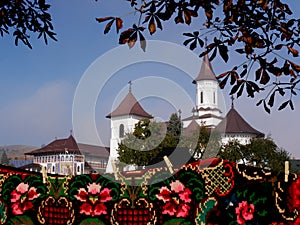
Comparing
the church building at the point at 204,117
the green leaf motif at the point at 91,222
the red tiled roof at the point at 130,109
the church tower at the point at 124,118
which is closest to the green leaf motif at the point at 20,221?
the green leaf motif at the point at 91,222

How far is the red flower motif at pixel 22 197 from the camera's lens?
3.97 m

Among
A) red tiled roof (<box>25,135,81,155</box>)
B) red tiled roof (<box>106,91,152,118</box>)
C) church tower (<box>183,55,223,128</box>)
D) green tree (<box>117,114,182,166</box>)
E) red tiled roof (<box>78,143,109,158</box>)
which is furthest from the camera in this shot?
church tower (<box>183,55,223,128</box>)

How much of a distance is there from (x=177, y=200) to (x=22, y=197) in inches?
54.6

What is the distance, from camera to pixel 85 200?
3.76m

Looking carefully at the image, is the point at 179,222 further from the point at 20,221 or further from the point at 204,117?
the point at 204,117

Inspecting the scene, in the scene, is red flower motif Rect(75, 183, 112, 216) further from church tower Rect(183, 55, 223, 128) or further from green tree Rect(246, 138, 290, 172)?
church tower Rect(183, 55, 223, 128)

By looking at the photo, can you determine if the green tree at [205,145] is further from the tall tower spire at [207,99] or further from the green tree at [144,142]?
the tall tower spire at [207,99]

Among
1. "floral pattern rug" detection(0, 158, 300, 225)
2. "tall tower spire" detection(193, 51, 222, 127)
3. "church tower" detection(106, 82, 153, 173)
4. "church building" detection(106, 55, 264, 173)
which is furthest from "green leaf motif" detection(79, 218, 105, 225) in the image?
"tall tower spire" detection(193, 51, 222, 127)

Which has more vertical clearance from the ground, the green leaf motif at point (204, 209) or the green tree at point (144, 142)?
the green tree at point (144, 142)

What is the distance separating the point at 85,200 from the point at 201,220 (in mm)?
948

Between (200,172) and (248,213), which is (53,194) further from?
(248,213)

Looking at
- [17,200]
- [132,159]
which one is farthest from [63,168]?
[17,200]

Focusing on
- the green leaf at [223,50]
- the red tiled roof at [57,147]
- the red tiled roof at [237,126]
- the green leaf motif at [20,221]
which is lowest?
the green leaf motif at [20,221]

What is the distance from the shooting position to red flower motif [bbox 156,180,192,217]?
3.45 meters
